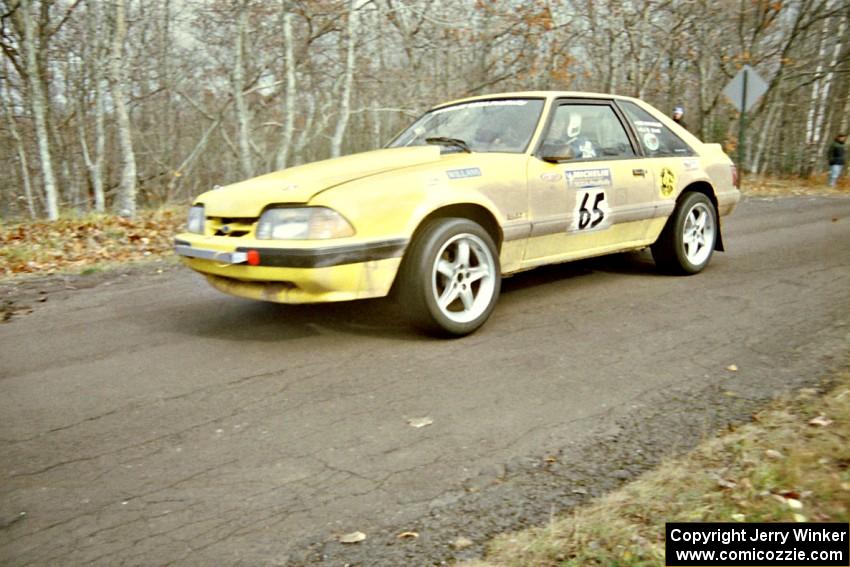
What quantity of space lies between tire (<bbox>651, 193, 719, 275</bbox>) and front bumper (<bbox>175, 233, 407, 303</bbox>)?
288cm

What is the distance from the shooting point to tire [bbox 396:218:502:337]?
3.94 meters

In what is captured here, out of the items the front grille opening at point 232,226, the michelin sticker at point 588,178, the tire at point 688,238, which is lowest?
the tire at point 688,238

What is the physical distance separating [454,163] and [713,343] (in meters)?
1.95

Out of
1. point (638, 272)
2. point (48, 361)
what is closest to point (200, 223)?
point (48, 361)

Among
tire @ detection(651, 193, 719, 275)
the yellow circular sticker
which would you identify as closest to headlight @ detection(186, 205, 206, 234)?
the yellow circular sticker

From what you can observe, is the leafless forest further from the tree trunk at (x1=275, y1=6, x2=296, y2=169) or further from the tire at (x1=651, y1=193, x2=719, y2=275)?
the tire at (x1=651, y1=193, x2=719, y2=275)

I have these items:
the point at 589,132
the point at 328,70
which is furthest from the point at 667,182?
the point at 328,70

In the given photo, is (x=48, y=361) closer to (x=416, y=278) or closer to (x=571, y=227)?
(x=416, y=278)

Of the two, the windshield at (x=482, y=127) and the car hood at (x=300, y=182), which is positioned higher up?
the windshield at (x=482, y=127)

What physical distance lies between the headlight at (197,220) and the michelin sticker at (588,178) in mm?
2532

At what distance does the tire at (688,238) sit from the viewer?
5.69 metres

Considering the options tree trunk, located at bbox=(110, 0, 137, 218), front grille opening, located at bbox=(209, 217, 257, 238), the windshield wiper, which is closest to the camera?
front grille opening, located at bbox=(209, 217, 257, 238)

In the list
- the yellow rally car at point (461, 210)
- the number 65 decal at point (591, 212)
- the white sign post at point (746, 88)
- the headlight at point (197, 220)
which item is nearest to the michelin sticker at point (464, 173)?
the yellow rally car at point (461, 210)

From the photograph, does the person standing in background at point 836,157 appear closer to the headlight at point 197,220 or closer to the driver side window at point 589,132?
the driver side window at point 589,132
